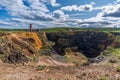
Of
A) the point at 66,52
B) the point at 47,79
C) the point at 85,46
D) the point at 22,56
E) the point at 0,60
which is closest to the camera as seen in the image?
the point at 47,79

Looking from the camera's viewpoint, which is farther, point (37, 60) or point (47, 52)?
point (47, 52)

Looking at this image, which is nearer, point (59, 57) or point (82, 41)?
point (59, 57)

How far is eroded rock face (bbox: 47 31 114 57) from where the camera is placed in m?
65.8

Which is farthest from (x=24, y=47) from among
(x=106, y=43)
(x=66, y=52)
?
(x=106, y=43)

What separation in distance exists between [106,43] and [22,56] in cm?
3375

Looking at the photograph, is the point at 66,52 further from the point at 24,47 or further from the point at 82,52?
the point at 24,47

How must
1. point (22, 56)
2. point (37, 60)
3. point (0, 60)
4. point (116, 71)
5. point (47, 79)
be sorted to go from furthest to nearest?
1. point (37, 60)
2. point (22, 56)
3. point (0, 60)
4. point (116, 71)
5. point (47, 79)

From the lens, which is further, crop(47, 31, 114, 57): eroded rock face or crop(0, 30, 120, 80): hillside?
crop(47, 31, 114, 57): eroded rock face

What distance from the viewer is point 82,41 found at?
69.2 meters

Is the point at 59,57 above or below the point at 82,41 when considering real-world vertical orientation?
below

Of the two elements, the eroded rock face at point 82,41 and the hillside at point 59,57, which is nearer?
the hillside at point 59,57

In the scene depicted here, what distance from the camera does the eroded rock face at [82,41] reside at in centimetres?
6575

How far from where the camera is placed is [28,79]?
66.0 feet

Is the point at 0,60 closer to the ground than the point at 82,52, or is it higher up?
higher up
